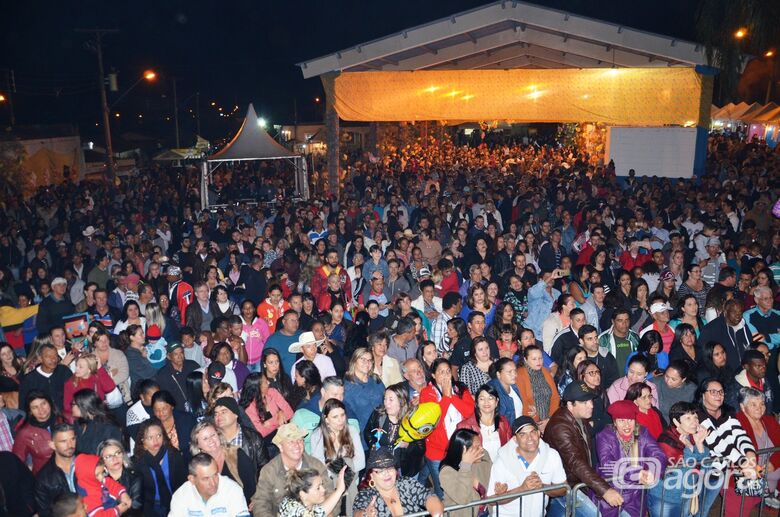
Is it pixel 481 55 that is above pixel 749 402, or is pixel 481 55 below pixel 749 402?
above

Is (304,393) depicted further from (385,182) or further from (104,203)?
(385,182)

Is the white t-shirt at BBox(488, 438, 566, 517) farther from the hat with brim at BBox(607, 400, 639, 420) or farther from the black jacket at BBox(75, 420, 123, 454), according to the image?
the black jacket at BBox(75, 420, 123, 454)

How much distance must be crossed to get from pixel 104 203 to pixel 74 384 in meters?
10.8

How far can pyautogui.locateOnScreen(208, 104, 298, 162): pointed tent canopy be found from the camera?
56.4ft

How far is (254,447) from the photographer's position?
16.5 ft

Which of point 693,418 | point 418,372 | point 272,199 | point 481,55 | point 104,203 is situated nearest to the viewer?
point 693,418

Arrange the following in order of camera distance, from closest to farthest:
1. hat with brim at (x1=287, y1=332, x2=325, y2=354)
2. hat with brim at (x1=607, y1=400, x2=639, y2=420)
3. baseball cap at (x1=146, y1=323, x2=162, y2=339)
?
hat with brim at (x1=607, y1=400, x2=639, y2=420), hat with brim at (x1=287, y1=332, x2=325, y2=354), baseball cap at (x1=146, y1=323, x2=162, y2=339)

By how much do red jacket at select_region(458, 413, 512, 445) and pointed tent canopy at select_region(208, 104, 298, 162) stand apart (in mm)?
12836

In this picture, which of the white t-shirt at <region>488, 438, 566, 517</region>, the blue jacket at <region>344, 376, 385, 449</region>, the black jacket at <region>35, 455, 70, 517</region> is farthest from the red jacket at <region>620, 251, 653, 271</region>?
the black jacket at <region>35, 455, 70, 517</region>

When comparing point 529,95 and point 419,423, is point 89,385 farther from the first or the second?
point 529,95

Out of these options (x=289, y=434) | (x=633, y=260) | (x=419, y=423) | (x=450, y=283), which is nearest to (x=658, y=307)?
(x=450, y=283)

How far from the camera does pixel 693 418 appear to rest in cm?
483

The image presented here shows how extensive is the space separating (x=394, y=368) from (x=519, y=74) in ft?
48.7

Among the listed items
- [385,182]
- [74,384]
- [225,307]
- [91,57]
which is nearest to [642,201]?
[385,182]
